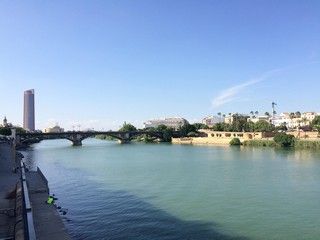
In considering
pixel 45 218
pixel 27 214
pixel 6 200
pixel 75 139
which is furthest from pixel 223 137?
pixel 27 214

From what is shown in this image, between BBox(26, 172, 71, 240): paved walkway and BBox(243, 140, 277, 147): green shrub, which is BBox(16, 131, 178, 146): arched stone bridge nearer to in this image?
BBox(243, 140, 277, 147): green shrub

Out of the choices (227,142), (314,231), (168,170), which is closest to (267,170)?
(168,170)

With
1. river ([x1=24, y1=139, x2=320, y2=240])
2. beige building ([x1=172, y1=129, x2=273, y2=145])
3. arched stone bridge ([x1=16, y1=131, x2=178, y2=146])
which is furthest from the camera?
arched stone bridge ([x1=16, y1=131, x2=178, y2=146])

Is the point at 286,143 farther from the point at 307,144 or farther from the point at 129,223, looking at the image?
the point at 129,223

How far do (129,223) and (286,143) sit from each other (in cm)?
7589

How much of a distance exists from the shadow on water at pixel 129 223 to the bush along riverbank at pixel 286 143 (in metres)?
65.7

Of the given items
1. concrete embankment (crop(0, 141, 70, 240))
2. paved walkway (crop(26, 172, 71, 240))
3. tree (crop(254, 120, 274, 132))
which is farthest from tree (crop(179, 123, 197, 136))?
paved walkway (crop(26, 172, 71, 240))

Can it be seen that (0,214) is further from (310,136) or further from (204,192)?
(310,136)

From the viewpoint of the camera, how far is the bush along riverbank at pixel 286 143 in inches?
3409

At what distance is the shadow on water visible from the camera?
20484 mm

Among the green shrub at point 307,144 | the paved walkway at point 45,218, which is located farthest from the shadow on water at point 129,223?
the green shrub at point 307,144

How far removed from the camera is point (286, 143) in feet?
Result: 304

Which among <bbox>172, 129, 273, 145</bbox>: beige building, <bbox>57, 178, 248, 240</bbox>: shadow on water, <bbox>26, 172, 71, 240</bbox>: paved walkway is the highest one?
<bbox>172, 129, 273, 145</bbox>: beige building

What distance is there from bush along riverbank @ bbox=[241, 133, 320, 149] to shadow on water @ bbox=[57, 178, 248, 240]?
216 feet
